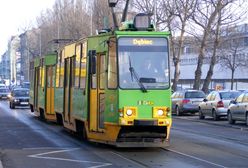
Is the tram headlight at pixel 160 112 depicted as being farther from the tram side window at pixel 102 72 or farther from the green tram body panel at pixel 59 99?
the green tram body panel at pixel 59 99

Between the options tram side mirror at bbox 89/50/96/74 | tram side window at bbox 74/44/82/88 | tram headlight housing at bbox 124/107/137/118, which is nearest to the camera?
tram headlight housing at bbox 124/107/137/118

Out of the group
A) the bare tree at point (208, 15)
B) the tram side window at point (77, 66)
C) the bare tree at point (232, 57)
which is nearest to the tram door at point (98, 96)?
the tram side window at point (77, 66)

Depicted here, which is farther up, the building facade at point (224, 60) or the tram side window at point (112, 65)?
the building facade at point (224, 60)

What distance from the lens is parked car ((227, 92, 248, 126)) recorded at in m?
25.9

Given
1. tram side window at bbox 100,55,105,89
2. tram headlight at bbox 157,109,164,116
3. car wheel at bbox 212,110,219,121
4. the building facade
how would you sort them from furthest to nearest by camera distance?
the building facade → car wheel at bbox 212,110,219,121 → tram side window at bbox 100,55,105,89 → tram headlight at bbox 157,109,164,116

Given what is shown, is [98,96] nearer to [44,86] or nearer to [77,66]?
[77,66]

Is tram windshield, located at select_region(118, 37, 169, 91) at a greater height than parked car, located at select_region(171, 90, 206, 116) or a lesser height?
greater

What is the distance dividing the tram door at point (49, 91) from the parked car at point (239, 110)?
8346mm

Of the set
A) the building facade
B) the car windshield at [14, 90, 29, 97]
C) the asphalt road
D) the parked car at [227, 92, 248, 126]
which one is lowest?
the asphalt road

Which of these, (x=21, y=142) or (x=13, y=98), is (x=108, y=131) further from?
(x=13, y=98)

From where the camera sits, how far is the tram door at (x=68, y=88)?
19.6 metres

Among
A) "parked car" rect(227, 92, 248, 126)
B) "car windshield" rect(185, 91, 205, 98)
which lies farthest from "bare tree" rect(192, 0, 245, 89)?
"parked car" rect(227, 92, 248, 126)

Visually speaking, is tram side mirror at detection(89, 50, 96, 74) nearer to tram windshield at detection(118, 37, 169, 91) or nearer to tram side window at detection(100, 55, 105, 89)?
tram side window at detection(100, 55, 105, 89)

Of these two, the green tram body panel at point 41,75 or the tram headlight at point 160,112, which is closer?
the tram headlight at point 160,112
